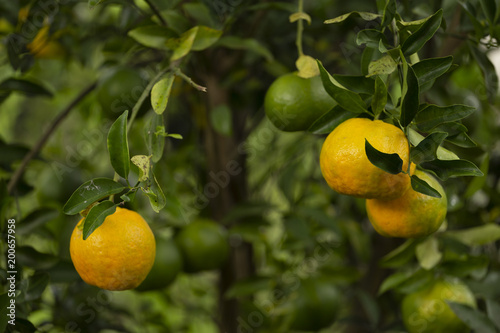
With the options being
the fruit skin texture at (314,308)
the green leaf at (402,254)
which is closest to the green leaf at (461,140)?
the green leaf at (402,254)

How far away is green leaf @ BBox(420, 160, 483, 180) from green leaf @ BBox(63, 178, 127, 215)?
272 millimetres

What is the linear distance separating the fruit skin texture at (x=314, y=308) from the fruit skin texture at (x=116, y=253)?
43cm

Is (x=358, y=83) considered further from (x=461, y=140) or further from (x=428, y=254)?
(x=428, y=254)

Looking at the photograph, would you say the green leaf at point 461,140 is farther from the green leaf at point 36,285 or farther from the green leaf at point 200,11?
the green leaf at point 36,285

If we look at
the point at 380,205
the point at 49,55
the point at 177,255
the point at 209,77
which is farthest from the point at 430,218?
the point at 49,55

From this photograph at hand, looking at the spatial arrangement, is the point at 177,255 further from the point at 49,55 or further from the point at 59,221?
the point at 49,55

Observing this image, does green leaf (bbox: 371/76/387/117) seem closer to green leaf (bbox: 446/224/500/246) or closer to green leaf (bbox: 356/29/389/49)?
green leaf (bbox: 356/29/389/49)

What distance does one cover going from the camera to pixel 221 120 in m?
0.82

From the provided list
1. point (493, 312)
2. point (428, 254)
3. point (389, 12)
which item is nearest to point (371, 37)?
point (389, 12)

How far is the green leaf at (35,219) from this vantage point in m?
0.67

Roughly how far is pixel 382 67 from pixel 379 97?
3cm

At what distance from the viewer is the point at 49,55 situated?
965 mm

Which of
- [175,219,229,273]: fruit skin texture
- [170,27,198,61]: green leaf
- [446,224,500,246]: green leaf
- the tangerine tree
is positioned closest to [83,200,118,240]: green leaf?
the tangerine tree

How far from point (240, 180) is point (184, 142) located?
0.18 m
